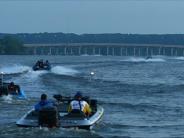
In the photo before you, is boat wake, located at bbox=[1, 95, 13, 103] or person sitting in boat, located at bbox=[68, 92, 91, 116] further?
boat wake, located at bbox=[1, 95, 13, 103]

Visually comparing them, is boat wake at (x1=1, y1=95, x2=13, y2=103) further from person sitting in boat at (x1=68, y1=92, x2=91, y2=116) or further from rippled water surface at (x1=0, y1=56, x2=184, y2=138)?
person sitting in boat at (x1=68, y1=92, x2=91, y2=116)

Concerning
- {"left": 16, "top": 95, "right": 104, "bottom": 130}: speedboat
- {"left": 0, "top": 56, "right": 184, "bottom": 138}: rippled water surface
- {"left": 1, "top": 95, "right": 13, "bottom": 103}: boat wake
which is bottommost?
{"left": 0, "top": 56, "right": 184, "bottom": 138}: rippled water surface

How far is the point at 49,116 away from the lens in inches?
1117

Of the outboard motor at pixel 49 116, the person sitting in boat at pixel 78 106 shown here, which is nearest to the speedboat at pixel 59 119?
the outboard motor at pixel 49 116

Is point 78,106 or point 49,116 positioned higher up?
point 78,106

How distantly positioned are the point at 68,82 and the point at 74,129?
4042 centimetres

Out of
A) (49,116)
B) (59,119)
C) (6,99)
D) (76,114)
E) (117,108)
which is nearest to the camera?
(49,116)

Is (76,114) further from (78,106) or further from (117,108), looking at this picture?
(117,108)

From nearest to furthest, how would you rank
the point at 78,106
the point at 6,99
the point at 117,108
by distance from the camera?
the point at 78,106
the point at 117,108
the point at 6,99

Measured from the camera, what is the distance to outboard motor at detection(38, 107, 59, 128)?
92.9ft

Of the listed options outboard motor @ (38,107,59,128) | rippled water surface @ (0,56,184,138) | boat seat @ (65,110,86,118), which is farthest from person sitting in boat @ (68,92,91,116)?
outboard motor @ (38,107,59,128)

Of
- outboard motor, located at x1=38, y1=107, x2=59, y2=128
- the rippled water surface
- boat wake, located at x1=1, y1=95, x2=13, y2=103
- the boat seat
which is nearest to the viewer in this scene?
outboard motor, located at x1=38, y1=107, x2=59, y2=128

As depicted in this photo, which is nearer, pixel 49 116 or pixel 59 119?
pixel 49 116

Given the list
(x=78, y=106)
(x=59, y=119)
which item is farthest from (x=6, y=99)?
(x=59, y=119)
